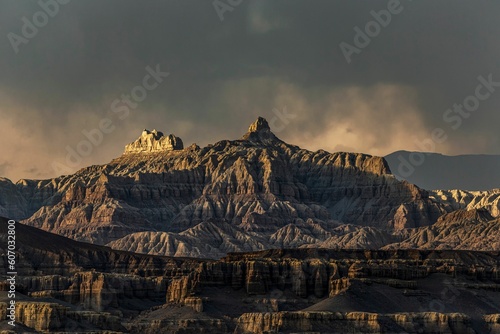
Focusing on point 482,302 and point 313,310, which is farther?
point 482,302

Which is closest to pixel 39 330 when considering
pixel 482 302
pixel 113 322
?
pixel 113 322

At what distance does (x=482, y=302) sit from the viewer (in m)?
200

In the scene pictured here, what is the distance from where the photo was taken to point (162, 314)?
650 ft

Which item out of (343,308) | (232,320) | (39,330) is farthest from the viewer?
(232,320)

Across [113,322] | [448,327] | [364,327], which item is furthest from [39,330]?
[448,327]

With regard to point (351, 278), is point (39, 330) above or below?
below

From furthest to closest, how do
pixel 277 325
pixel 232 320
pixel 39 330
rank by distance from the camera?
pixel 232 320
pixel 277 325
pixel 39 330

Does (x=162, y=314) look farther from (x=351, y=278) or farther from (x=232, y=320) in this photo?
(x=351, y=278)

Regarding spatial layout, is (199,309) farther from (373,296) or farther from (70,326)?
(70,326)

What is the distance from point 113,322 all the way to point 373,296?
119ft

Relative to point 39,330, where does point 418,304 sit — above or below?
above

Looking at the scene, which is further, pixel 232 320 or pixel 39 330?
pixel 232 320

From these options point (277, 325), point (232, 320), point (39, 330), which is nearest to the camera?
point (39, 330)

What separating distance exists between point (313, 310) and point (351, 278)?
2241 centimetres
